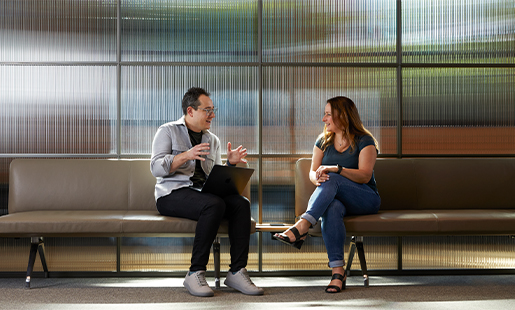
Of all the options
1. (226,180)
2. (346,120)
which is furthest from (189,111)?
(346,120)

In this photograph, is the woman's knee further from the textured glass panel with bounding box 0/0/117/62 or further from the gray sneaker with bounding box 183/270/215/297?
the textured glass panel with bounding box 0/0/117/62

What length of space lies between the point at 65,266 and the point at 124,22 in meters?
1.91

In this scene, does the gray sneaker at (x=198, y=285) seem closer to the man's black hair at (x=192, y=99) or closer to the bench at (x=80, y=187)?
the bench at (x=80, y=187)

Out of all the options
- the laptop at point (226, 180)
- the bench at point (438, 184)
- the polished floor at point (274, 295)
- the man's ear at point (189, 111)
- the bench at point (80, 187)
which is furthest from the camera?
the bench at point (438, 184)

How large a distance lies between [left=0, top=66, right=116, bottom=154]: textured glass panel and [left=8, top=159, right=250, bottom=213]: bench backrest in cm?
24

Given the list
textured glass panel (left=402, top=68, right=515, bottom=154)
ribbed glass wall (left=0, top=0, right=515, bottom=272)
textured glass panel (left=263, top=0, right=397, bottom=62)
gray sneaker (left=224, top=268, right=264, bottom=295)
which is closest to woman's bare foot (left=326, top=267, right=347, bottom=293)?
gray sneaker (left=224, top=268, right=264, bottom=295)

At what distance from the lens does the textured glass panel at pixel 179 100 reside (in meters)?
3.94

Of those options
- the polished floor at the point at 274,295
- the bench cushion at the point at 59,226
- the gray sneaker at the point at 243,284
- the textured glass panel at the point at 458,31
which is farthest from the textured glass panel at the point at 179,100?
the textured glass panel at the point at 458,31

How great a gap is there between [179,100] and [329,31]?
129 cm

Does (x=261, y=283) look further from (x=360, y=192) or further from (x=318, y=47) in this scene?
(x=318, y=47)

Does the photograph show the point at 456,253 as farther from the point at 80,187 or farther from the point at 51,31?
the point at 51,31

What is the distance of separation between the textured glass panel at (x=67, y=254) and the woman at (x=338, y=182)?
4.90ft

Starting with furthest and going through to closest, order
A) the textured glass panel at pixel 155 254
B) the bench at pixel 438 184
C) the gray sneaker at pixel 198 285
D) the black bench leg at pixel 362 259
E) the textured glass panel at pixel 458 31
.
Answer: the textured glass panel at pixel 458 31 < the textured glass panel at pixel 155 254 < the bench at pixel 438 184 < the black bench leg at pixel 362 259 < the gray sneaker at pixel 198 285

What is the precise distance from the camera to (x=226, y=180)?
3.19 m
